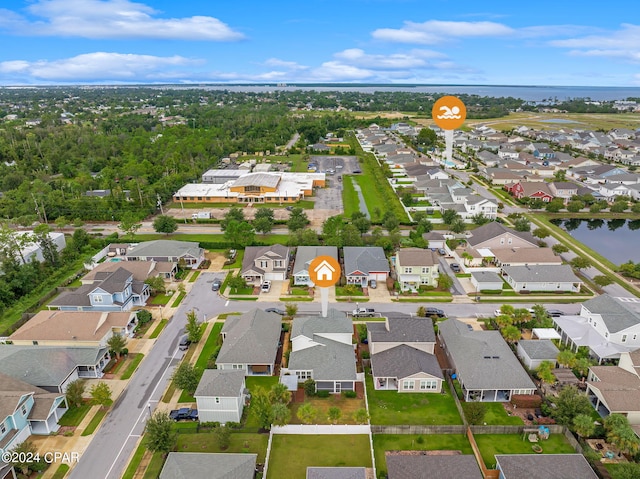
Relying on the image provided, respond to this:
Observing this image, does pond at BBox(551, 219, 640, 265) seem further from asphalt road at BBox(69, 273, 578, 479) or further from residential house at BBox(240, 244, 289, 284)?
residential house at BBox(240, 244, 289, 284)

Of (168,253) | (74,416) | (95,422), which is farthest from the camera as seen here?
(168,253)

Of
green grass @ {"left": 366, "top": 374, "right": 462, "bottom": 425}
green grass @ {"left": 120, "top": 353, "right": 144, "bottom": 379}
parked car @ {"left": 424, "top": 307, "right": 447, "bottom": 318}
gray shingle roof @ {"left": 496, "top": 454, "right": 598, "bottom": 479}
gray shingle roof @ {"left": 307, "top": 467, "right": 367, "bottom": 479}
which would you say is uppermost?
gray shingle roof @ {"left": 496, "top": 454, "right": 598, "bottom": 479}

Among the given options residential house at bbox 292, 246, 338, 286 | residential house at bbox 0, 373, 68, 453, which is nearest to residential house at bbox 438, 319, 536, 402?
residential house at bbox 292, 246, 338, 286

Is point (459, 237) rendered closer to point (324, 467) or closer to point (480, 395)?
point (480, 395)

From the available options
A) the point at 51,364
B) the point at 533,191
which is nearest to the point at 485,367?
the point at 51,364

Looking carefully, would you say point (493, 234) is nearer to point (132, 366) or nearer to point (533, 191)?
point (533, 191)
